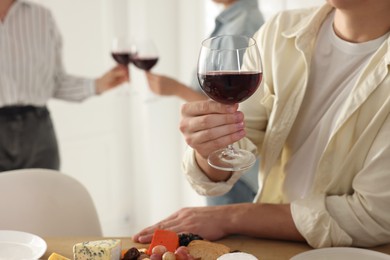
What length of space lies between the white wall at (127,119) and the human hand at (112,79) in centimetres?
77

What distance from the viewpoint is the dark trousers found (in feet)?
8.17

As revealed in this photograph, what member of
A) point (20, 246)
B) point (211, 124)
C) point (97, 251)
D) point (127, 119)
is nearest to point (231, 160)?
point (211, 124)

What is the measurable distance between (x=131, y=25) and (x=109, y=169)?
0.94 m

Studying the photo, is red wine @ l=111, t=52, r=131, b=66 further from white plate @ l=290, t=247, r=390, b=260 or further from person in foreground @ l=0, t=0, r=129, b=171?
white plate @ l=290, t=247, r=390, b=260

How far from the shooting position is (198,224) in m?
1.30

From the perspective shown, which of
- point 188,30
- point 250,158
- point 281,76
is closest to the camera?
point 250,158

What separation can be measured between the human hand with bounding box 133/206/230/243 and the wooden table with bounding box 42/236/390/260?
0.02m

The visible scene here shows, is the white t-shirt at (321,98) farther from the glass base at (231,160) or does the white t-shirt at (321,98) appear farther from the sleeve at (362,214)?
the glass base at (231,160)

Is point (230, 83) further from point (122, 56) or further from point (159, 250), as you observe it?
point (122, 56)

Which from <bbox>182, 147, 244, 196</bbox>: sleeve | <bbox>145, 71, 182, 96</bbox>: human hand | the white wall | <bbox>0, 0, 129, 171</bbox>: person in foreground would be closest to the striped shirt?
<bbox>0, 0, 129, 171</bbox>: person in foreground

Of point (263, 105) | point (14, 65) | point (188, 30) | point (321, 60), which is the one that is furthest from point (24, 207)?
point (188, 30)

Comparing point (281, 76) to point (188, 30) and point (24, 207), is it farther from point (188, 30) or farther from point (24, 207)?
point (188, 30)

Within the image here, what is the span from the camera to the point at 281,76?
4.76 feet

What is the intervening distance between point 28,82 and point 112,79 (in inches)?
14.8
